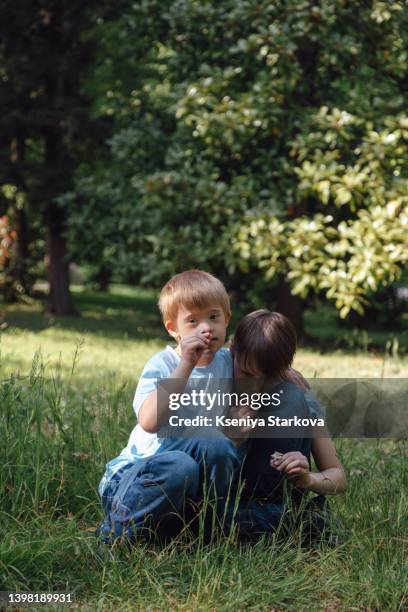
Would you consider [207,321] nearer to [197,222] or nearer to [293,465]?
A: [293,465]

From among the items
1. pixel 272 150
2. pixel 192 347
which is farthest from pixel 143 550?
pixel 272 150

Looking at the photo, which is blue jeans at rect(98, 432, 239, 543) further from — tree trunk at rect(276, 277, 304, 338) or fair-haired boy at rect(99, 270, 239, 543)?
tree trunk at rect(276, 277, 304, 338)

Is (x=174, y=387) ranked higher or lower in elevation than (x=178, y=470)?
higher

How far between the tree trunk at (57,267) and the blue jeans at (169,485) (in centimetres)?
1234

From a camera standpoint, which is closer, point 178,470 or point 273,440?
point 178,470

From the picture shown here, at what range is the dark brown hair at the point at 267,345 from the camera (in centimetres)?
300

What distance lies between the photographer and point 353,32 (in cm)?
992

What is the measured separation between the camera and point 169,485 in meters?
2.85

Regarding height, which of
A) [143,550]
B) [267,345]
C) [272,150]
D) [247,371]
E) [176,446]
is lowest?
[143,550]

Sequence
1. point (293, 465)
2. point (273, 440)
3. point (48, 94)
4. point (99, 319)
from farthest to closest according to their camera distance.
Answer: point (99, 319), point (48, 94), point (273, 440), point (293, 465)

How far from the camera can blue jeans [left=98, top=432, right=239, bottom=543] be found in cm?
285

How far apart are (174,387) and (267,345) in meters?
0.37

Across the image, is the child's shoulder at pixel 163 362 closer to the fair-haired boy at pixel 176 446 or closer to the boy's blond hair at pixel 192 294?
the fair-haired boy at pixel 176 446

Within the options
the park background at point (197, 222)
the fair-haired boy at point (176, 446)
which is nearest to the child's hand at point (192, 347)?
the fair-haired boy at point (176, 446)
